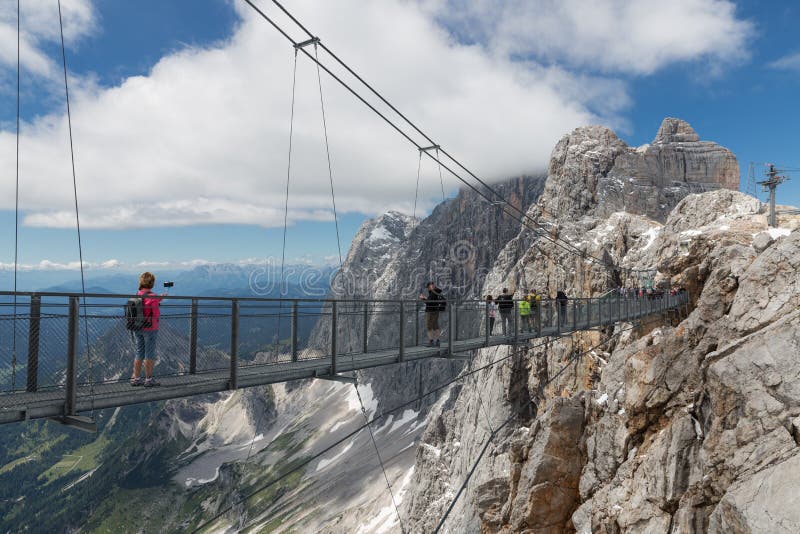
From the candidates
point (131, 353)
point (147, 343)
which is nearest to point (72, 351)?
point (147, 343)

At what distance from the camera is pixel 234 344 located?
→ 292 inches

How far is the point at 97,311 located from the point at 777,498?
10.2 metres

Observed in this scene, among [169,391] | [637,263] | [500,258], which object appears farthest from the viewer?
[500,258]

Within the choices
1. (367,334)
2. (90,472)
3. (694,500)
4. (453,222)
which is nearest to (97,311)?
(367,334)

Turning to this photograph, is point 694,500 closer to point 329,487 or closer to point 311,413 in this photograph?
point 329,487

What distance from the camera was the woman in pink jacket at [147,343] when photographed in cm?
679

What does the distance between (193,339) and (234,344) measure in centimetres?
78

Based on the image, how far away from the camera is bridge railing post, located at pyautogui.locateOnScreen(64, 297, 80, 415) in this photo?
582 cm

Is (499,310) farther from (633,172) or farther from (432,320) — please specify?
(633,172)

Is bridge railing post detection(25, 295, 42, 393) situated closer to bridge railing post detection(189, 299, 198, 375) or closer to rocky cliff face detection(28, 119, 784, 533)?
bridge railing post detection(189, 299, 198, 375)

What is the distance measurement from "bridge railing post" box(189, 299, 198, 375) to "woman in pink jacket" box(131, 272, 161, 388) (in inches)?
18.8

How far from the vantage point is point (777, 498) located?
7.07 metres

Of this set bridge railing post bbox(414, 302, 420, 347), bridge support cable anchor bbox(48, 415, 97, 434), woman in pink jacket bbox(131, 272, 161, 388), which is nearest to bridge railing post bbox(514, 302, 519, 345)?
bridge railing post bbox(414, 302, 420, 347)

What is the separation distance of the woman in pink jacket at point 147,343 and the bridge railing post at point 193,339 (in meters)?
0.48
